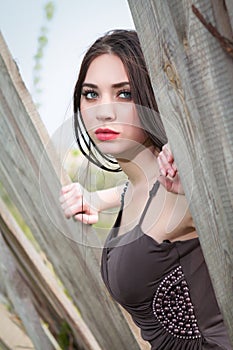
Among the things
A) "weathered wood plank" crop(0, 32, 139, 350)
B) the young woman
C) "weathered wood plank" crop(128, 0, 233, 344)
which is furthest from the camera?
"weathered wood plank" crop(0, 32, 139, 350)

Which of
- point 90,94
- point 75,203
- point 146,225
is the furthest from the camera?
point 75,203

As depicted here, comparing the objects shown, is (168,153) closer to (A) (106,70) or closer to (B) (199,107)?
(B) (199,107)

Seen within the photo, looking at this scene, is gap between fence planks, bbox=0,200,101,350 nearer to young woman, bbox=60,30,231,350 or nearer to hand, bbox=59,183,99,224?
hand, bbox=59,183,99,224

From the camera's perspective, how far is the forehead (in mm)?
1738

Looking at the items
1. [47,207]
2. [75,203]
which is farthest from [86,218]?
[47,207]

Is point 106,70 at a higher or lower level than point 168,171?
higher

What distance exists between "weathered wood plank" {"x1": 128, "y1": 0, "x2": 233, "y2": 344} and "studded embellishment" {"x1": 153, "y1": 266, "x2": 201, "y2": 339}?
17.6 inches

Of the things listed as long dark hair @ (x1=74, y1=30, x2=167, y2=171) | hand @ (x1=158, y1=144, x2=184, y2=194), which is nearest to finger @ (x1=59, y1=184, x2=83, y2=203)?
long dark hair @ (x1=74, y1=30, x2=167, y2=171)

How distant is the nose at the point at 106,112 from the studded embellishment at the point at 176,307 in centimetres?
39

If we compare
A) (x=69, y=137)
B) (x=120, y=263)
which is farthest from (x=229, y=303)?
(x=69, y=137)

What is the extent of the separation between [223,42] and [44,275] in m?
2.10

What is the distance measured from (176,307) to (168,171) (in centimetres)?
51

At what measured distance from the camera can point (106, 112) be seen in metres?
→ 1.74

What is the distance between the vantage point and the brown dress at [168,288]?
1682 mm
